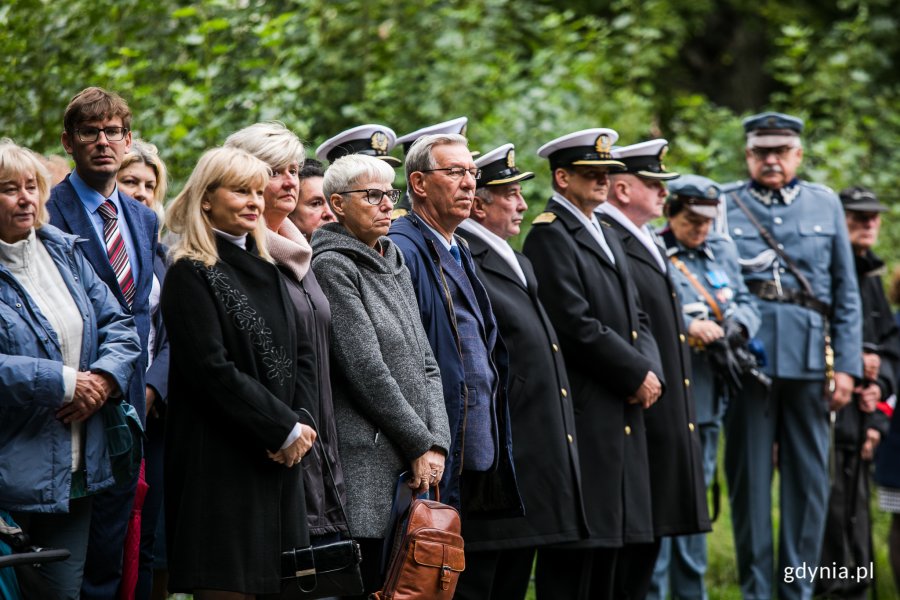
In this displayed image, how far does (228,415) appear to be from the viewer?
437cm

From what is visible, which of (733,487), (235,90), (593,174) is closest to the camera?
(593,174)

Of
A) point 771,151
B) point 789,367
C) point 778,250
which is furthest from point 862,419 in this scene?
point 771,151

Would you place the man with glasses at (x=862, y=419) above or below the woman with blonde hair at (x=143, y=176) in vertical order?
below

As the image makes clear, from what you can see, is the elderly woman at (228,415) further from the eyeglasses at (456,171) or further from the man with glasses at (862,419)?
the man with glasses at (862,419)

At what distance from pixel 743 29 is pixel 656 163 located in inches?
367

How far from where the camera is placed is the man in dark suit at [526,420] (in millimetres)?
5855

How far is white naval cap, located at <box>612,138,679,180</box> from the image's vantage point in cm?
725

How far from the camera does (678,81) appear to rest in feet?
52.0

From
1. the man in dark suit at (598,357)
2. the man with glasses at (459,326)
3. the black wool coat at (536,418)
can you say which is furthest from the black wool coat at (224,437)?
the man in dark suit at (598,357)

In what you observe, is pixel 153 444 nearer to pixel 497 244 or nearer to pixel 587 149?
pixel 497 244

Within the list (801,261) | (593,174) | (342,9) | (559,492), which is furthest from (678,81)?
(559,492)

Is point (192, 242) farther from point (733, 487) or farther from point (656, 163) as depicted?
point (733, 487)

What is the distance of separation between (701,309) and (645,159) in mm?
899

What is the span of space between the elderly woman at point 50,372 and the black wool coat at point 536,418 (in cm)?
177
